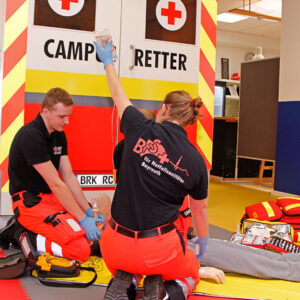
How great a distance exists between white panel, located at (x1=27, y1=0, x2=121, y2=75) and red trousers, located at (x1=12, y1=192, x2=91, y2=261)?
0.87m

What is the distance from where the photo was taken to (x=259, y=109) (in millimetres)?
7020

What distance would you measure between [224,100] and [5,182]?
7.66 m

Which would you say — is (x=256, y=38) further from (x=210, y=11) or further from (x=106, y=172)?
(x=106, y=172)

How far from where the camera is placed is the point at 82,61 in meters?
2.90

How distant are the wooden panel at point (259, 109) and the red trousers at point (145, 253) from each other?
5.15 m

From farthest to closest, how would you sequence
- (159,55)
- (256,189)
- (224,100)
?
1. (224,100)
2. (256,189)
3. (159,55)

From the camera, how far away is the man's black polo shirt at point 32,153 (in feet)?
8.20

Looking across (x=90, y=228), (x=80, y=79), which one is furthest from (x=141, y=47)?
(x=90, y=228)

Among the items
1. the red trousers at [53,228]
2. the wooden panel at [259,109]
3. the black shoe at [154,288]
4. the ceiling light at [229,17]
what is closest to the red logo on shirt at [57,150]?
the red trousers at [53,228]

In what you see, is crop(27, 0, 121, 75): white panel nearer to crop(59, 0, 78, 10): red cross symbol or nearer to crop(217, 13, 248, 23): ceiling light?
crop(59, 0, 78, 10): red cross symbol

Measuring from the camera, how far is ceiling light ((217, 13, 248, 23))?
887cm

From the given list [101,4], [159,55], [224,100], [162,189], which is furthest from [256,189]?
[162,189]

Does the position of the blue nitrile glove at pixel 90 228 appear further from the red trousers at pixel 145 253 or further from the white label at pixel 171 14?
the white label at pixel 171 14

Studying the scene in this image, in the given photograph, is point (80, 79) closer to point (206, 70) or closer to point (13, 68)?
point (13, 68)
